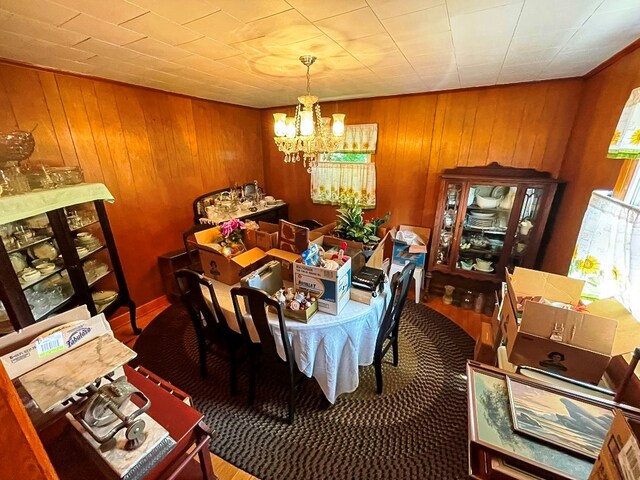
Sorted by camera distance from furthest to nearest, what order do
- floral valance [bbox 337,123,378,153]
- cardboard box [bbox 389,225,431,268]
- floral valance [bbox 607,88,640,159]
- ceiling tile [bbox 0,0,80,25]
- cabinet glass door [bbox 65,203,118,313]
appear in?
floral valance [bbox 337,123,378,153] → cardboard box [bbox 389,225,431,268] → cabinet glass door [bbox 65,203,118,313] → floral valance [bbox 607,88,640,159] → ceiling tile [bbox 0,0,80,25]

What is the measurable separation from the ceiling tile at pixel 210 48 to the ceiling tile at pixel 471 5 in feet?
4.07

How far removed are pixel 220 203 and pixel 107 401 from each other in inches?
110

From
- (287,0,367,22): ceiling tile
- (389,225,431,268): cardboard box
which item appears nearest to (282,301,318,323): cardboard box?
(287,0,367,22): ceiling tile

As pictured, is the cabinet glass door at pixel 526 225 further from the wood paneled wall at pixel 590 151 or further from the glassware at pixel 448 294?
the glassware at pixel 448 294

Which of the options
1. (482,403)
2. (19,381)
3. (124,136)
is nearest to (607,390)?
(482,403)

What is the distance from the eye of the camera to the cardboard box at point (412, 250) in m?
3.11

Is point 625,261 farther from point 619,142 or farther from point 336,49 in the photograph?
point 336,49

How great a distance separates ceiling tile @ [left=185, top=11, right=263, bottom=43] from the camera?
4.21 feet

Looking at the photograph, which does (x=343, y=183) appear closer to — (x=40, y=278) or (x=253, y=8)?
(x=253, y=8)

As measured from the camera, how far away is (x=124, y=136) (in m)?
2.56

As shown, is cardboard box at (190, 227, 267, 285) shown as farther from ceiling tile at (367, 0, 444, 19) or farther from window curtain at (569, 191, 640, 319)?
window curtain at (569, 191, 640, 319)

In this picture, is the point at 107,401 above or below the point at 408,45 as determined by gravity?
below

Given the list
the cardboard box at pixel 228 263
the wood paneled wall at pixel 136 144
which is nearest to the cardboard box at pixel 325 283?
the cardboard box at pixel 228 263

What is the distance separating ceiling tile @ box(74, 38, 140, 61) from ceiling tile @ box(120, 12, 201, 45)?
36 cm
